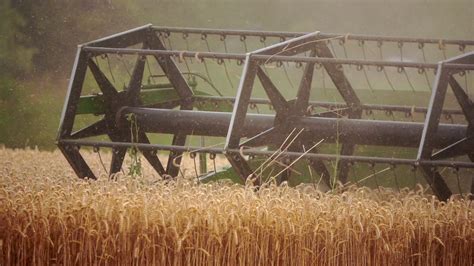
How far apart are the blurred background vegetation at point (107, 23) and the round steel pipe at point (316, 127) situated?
0.70 metres

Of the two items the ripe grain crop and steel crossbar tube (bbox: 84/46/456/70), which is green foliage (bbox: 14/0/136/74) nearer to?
steel crossbar tube (bbox: 84/46/456/70)

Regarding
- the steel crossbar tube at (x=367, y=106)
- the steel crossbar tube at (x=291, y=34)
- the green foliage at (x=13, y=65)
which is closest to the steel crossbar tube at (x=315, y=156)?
the green foliage at (x=13, y=65)

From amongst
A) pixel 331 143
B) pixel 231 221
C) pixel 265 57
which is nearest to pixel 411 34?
pixel 331 143

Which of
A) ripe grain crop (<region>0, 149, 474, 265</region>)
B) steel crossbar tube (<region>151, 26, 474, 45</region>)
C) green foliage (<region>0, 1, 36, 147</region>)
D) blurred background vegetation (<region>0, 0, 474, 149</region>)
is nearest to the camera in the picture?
ripe grain crop (<region>0, 149, 474, 265</region>)

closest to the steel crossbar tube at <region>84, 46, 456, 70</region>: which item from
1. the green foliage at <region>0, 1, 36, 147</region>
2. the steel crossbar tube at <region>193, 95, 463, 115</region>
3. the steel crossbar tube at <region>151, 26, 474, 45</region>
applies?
the steel crossbar tube at <region>151, 26, 474, 45</region>

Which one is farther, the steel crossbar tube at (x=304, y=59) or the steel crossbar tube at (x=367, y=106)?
the steel crossbar tube at (x=367, y=106)

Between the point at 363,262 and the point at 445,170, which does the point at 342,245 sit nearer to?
the point at 363,262

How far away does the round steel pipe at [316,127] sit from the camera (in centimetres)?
602

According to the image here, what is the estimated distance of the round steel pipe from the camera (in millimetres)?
6023

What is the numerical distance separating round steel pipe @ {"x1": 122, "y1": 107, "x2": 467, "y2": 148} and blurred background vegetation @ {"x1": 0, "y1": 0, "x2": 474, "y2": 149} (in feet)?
2.29

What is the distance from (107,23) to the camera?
713 cm

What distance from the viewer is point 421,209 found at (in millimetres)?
4625

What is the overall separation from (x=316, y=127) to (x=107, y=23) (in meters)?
1.69

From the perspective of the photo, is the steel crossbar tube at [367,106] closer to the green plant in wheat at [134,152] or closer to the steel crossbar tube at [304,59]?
the green plant in wheat at [134,152]
